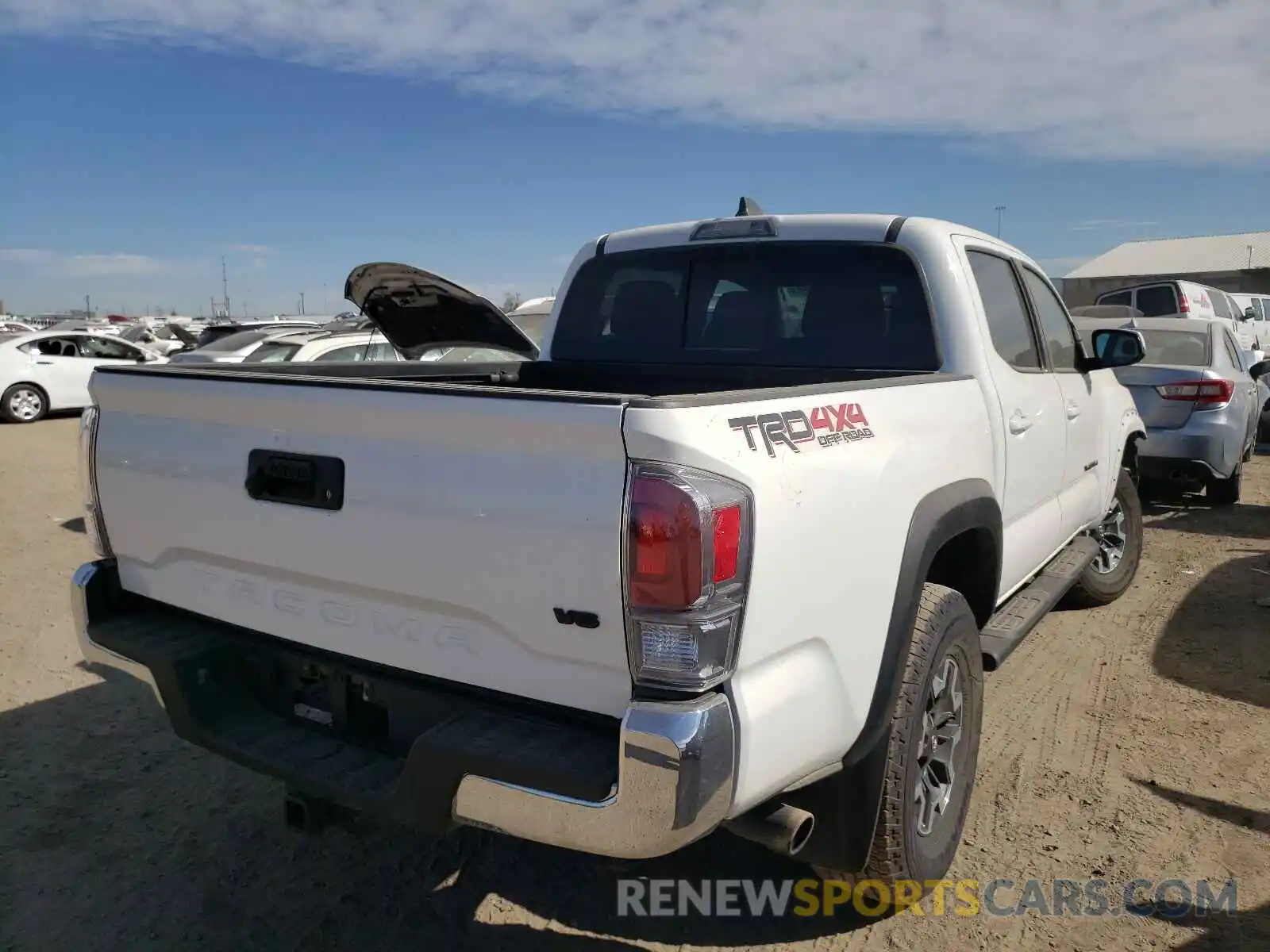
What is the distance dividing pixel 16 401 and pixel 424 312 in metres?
13.8

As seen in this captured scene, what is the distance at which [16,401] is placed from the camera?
15320 millimetres

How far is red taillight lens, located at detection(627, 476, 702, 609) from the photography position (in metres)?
1.88

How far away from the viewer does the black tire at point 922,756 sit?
8.38ft

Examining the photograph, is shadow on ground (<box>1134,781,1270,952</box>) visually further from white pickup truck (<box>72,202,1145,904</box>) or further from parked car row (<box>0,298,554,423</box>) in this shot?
parked car row (<box>0,298,554,423</box>)

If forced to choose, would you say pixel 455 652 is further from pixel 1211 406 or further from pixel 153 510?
pixel 1211 406

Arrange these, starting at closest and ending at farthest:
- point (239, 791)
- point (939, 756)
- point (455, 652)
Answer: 1. point (455, 652)
2. point (939, 756)
3. point (239, 791)

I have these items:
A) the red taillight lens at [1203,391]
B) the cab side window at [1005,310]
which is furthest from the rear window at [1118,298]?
the cab side window at [1005,310]

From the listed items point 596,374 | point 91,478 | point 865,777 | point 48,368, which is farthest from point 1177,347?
point 48,368

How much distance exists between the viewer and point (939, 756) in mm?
2982

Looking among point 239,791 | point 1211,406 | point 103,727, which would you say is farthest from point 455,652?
point 1211,406

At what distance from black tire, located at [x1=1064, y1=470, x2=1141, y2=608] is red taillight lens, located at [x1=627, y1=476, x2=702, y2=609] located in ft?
14.6

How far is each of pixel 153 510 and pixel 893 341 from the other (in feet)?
8.27

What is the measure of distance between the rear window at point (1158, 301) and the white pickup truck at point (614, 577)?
16.2m

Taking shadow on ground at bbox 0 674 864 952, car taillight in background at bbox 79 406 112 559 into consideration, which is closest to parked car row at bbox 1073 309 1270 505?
shadow on ground at bbox 0 674 864 952
